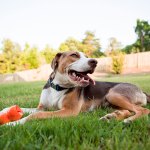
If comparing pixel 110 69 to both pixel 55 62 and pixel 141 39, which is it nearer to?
pixel 141 39

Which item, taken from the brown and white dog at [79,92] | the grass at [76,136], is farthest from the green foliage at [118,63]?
the grass at [76,136]

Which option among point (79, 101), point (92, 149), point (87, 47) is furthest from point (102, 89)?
point (87, 47)

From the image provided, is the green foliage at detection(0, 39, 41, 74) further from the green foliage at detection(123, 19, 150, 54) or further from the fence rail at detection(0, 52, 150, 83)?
the green foliage at detection(123, 19, 150, 54)

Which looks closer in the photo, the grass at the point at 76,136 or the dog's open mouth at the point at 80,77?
the grass at the point at 76,136

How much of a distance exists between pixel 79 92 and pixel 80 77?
11.0 inches

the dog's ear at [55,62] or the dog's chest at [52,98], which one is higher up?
the dog's ear at [55,62]

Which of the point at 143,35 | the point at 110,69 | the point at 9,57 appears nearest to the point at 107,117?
the point at 110,69

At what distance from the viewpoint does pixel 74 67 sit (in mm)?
4996

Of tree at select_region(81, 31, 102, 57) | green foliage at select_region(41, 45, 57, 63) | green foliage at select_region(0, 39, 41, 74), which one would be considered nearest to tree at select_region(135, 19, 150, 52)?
tree at select_region(81, 31, 102, 57)

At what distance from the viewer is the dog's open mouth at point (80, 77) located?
483cm

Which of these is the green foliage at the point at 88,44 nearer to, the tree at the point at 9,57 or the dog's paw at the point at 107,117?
the tree at the point at 9,57

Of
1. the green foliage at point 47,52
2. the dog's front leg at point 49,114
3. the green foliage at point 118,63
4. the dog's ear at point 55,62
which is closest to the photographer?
the dog's front leg at point 49,114

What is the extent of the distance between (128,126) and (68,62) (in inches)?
80.9

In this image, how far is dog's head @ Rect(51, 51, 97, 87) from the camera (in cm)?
484
